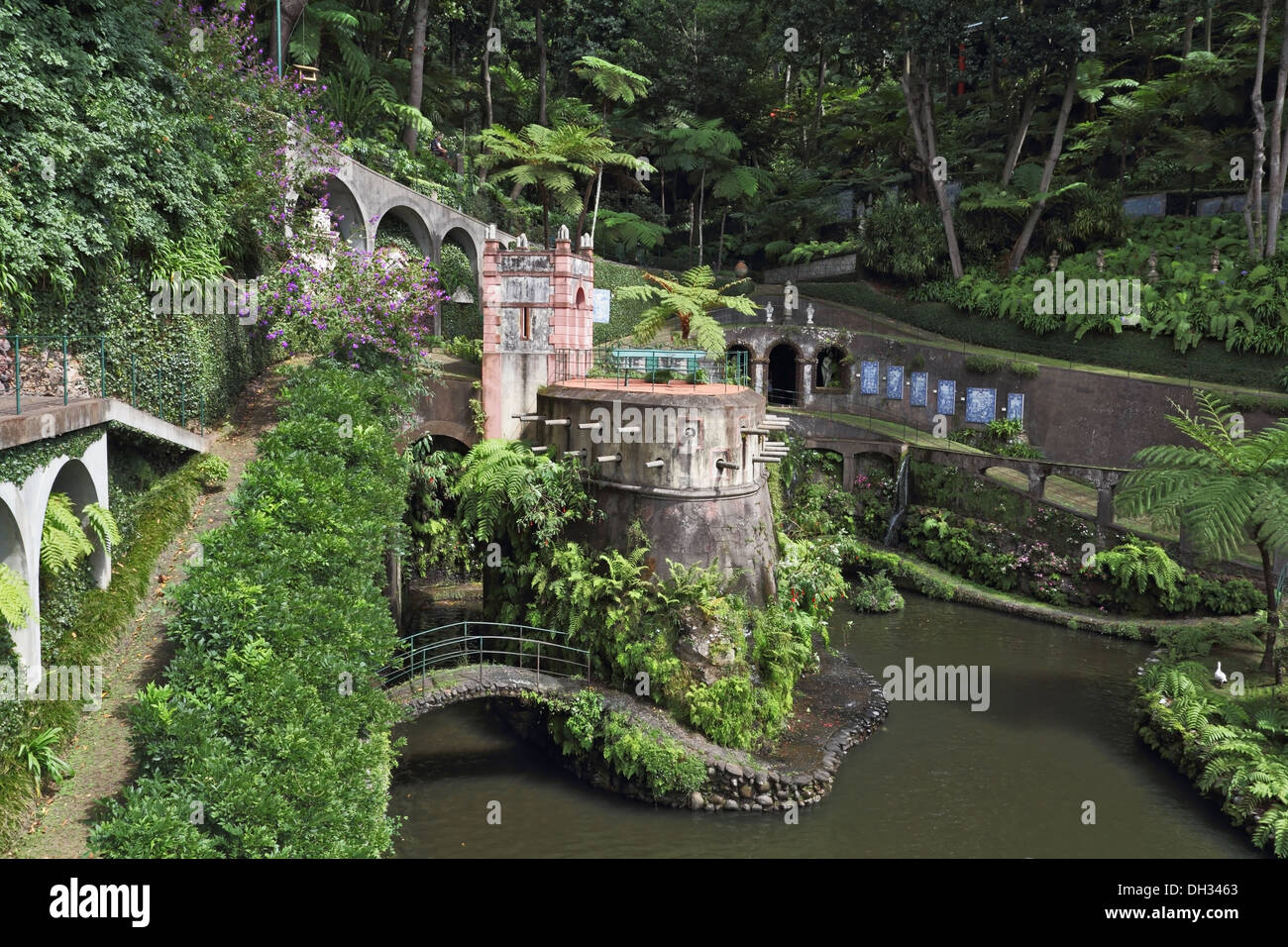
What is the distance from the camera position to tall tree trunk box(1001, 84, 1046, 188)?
35375 millimetres

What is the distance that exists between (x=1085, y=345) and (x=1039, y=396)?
118 inches

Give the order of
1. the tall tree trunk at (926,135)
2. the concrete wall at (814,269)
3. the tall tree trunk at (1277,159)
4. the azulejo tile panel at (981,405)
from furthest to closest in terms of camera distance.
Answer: the concrete wall at (814,269) < the tall tree trunk at (926,135) < the azulejo tile panel at (981,405) < the tall tree trunk at (1277,159)

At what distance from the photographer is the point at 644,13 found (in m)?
45.2

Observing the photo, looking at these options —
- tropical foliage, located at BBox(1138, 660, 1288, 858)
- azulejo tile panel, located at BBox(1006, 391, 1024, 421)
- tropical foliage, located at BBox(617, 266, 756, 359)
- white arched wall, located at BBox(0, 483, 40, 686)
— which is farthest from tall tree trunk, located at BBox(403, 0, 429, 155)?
tropical foliage, located at BBox(1138, 660, 1288, 858)

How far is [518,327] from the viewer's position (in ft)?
73.1

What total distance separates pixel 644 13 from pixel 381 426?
3428 cm

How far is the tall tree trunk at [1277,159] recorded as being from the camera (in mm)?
31266

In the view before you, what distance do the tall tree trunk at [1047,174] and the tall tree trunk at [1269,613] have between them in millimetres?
18974

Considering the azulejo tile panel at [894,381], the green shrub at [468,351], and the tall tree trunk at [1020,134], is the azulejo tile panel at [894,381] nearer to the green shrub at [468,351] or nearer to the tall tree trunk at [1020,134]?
the tall tree trunk at [1020,134]

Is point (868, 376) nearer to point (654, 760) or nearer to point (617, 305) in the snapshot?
point (617, 305)

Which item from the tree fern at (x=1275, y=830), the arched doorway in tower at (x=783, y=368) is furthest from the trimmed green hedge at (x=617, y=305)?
the tree fern at (x=1275, y=830)

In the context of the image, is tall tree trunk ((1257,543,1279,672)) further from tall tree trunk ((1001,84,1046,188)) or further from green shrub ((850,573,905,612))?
tall tree trunk ((1001,84,1046,188))

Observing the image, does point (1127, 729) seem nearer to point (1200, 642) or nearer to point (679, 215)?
point (1200, 642)

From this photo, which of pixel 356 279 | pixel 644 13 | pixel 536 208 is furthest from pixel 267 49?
pixel 644 13
